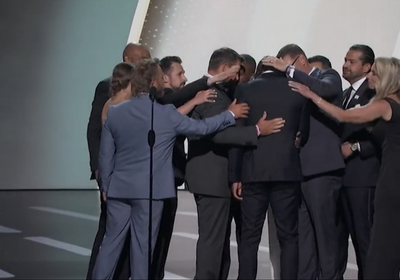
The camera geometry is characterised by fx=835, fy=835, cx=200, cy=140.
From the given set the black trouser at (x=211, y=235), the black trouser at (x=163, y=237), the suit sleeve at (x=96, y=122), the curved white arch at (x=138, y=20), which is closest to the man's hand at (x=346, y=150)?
the black trouser at (x=211, y=235)

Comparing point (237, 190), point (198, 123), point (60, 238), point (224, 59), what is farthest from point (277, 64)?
point (60, 238)

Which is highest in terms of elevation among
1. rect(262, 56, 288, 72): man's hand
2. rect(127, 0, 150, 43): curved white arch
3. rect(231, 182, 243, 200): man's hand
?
rect(127, 0, 150, 43): curved white arch

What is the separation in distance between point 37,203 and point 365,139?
6.81 meters

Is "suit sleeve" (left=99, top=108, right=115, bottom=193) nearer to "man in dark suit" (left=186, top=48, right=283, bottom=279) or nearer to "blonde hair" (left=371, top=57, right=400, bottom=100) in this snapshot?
"man in dark suit" (left=186, top=48, right=283, bottom=279)

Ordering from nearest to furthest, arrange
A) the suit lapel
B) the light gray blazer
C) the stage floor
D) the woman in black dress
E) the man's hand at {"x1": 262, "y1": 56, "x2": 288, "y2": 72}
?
1. the woman in black dress
2. the light gray blazer
3. the man's hand at {"x1": 262, "y1": 56, "x2": 288, "y2": 72}
4. the suit lapel
5. the stage floor

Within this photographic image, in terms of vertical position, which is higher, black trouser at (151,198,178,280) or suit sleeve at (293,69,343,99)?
suit sleeve at (293,69,343,99)

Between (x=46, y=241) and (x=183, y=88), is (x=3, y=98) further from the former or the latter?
(x=183, y=88)

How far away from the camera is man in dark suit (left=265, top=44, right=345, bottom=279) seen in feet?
17.8

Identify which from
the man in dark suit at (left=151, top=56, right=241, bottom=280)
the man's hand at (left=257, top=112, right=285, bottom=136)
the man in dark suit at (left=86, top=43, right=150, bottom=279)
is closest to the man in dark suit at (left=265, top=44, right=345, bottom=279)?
the man's hand at (left=257, top=112, right=285, bottom=136)

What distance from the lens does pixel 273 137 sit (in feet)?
17.2

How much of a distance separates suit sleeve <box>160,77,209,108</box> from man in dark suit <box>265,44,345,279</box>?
54cm

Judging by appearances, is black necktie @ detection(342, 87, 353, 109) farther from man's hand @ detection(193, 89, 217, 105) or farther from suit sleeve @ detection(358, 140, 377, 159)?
man's hand @ detection(193, 89, 217, 105)

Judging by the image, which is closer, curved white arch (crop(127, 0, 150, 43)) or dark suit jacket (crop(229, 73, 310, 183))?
dark suit jacket (crop(229, 73, 310, 183))

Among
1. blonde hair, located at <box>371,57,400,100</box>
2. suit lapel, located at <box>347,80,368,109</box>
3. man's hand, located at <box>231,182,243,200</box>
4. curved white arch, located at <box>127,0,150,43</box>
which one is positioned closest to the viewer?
blonde hair, located at <box>371,57,400,100</box>
